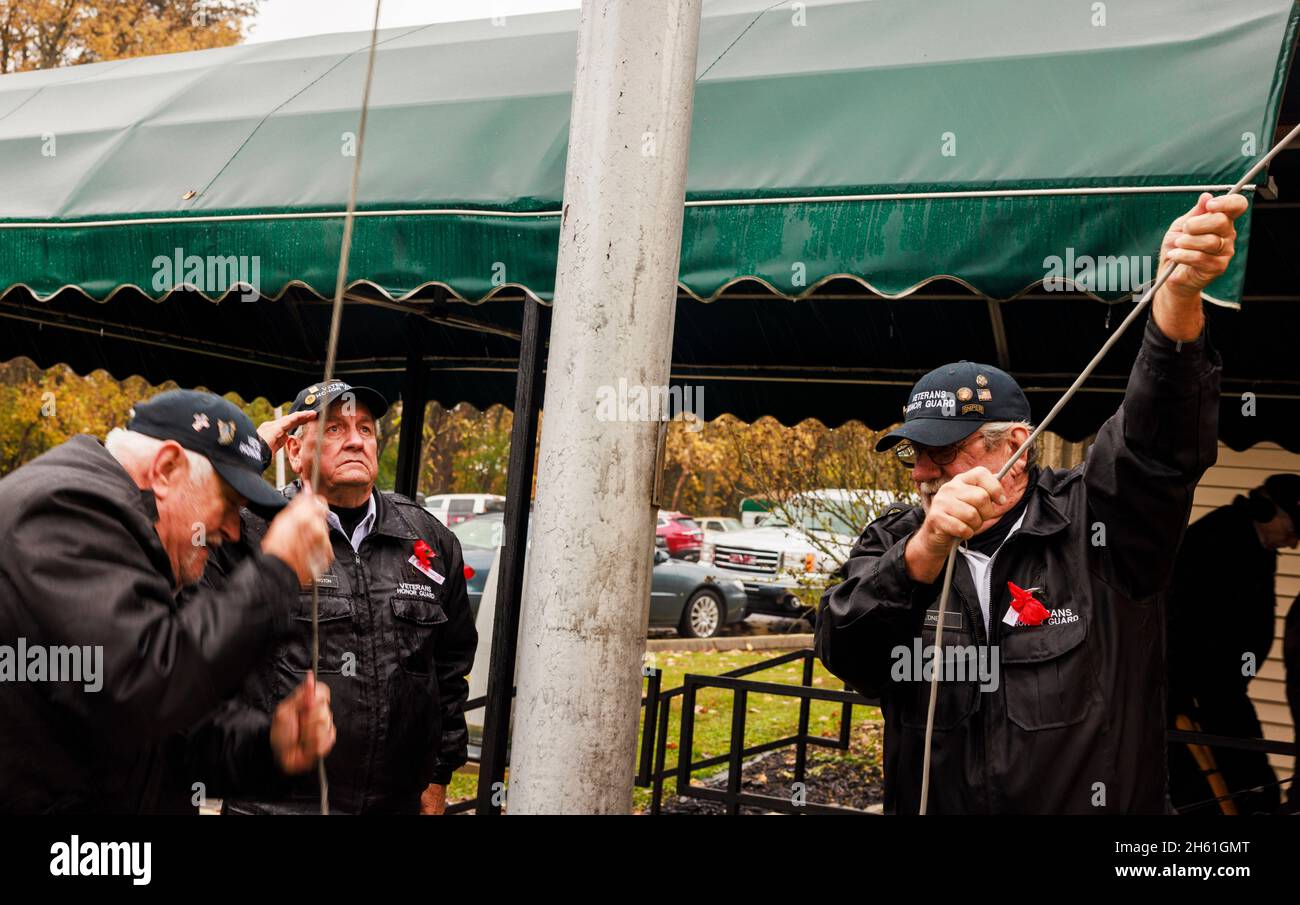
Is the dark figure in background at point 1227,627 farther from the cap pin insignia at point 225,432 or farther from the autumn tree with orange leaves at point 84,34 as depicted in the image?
the autumn tree with orange leaves at point 84,34

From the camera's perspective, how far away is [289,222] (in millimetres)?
3926

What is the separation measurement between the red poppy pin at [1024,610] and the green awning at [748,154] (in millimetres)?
856

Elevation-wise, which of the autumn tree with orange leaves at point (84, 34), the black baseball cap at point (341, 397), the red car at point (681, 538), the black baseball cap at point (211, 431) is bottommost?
the red car at point (681, 538)

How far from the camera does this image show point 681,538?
21.6m

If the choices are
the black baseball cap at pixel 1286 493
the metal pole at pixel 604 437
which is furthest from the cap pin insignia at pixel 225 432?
the black baseball cap at pixel 1286 493

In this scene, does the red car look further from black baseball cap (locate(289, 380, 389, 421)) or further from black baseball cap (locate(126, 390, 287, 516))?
black baseball cap (locate(126, 390, 287, 516))

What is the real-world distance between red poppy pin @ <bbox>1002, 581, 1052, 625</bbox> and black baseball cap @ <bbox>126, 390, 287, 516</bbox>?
5.44 feet

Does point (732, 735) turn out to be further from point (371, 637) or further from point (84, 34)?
point (84, 34)

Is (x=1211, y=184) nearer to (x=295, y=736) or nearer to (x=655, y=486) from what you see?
(x=655, y=486)

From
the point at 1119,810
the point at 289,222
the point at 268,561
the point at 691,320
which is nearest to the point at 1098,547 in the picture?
the point at 1119,810

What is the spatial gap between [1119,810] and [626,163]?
1791mm

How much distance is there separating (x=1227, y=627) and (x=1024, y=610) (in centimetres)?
329

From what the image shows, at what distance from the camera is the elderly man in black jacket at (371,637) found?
10.7 feet

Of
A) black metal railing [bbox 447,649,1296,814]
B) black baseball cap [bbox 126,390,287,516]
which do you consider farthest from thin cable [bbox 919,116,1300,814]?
black metal railing [bbox 447,649,1296,814]
